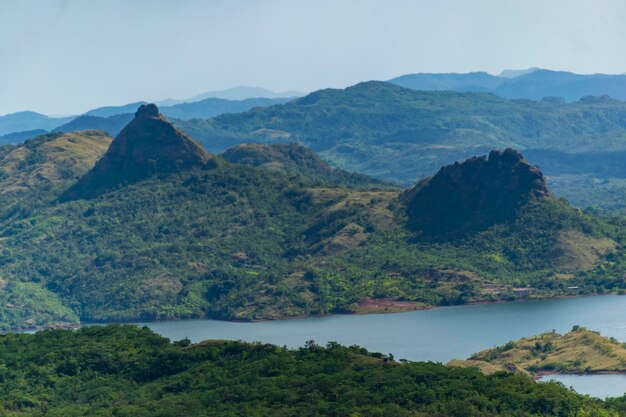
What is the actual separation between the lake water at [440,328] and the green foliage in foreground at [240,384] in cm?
3256

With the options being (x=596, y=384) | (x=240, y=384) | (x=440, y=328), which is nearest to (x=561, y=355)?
(x=596, y=384)

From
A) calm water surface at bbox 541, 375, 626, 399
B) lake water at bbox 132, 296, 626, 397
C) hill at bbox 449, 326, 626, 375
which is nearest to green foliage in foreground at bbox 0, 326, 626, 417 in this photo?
calm water surface at bbox 541, 375, 626, 399

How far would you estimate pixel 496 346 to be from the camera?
15662cm

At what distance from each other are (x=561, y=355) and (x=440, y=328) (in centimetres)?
2980

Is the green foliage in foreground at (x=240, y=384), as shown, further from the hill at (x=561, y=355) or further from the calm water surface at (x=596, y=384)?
the hill at (x=561, y=355)

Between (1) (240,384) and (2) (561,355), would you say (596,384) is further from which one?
(1) (240,384)

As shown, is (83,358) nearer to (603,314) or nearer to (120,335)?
(120,335)

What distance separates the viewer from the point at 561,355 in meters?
148

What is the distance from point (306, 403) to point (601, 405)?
83.3ft

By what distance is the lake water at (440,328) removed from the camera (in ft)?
530

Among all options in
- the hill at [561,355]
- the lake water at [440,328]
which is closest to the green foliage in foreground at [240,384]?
the hill at [561,355]

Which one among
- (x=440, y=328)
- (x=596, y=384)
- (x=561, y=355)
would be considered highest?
(x=561, y=355)

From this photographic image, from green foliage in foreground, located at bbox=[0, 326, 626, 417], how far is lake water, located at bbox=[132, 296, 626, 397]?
32.6 metres

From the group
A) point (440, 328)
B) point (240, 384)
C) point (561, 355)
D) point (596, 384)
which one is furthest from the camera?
point (440, 328)
